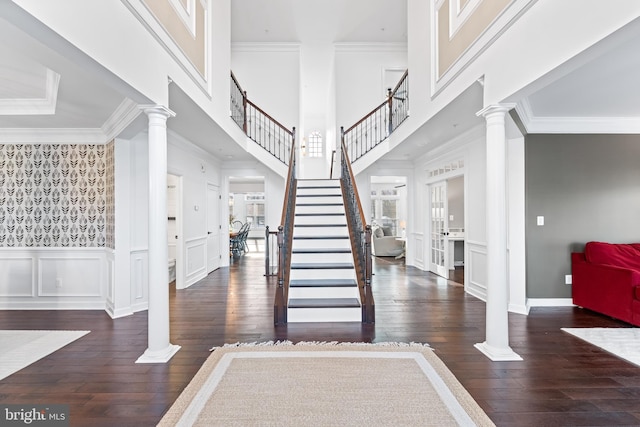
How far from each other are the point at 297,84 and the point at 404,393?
25.8 ft

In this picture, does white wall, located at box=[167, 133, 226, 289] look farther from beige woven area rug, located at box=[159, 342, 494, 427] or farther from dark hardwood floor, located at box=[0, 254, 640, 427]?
beige woven area rug, located at box=[159, 342, 494, 427]

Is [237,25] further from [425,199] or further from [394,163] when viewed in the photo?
[425,199]

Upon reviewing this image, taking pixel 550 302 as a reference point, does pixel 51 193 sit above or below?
above

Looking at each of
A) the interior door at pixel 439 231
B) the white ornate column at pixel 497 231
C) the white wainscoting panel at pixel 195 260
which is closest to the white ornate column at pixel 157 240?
the white wainscoting panel at pixel 195 260

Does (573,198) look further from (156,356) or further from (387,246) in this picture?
(156,356)

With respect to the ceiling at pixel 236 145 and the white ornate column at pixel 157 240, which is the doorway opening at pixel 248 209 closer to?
the ceiling at pixel 236 145

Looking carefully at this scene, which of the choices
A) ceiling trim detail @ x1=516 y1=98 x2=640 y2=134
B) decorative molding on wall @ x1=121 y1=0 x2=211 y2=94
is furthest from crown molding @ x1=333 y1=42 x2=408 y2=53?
ceiling trim detail @ x1=516 y1=98 x2=640 y2=134

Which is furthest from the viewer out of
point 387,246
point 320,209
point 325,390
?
point 387,246

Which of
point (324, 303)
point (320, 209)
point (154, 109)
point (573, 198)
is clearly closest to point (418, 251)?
Result: point (320, 209)

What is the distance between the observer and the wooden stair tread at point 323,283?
4.12 metres

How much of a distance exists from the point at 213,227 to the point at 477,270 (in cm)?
541

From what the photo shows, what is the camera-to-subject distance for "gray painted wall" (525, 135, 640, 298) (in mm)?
4453

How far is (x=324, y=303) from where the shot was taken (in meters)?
3.93

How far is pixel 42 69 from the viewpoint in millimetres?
2939
